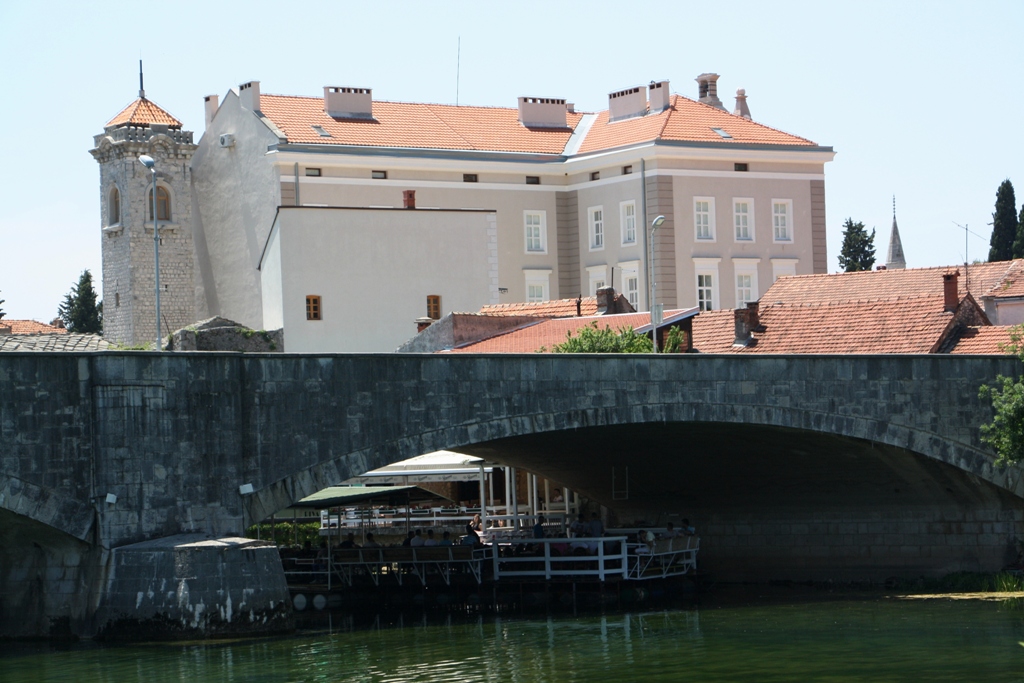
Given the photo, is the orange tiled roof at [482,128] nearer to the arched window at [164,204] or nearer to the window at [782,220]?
the window at [782,220]

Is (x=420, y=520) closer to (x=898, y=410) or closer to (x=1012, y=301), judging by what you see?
(x=898, y=410)

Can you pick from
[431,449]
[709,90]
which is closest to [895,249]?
[709,90]

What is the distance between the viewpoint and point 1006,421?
33875 mm

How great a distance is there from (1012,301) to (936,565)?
19928mm

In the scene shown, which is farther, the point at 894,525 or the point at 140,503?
the point at 894,525

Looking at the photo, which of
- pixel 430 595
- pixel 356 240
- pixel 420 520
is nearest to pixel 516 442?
pixel 430 595

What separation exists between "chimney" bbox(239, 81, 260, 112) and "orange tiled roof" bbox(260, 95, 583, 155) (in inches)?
13.7

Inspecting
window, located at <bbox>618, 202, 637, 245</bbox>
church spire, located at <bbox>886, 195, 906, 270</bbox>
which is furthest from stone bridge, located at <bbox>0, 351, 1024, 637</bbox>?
church spire, located at <bbox>886, 195, 906, 270</bbox>

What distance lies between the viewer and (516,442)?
3584 centimetres

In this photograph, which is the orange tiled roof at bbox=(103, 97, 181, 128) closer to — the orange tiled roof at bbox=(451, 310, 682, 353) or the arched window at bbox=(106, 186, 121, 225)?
the arched window at bbox=(106, 186, 121, 225)

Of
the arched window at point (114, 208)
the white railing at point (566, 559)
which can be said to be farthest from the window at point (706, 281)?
the white railing at point (566, 559)

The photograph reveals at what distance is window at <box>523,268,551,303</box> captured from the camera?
64.8m

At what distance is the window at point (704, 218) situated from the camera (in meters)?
63.5

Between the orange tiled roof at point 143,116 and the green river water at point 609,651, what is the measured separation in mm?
37698
